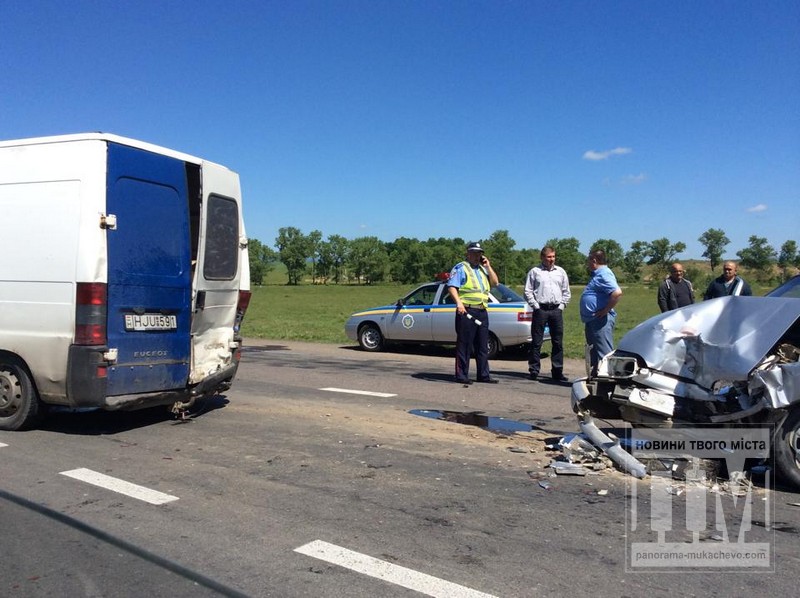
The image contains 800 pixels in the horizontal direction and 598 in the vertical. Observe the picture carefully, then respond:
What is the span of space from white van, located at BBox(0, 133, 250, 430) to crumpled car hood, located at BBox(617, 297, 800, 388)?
4.26 meters

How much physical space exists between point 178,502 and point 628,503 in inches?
121

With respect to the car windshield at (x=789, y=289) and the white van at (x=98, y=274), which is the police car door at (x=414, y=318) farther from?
the car windshield at (x=789, y=289)

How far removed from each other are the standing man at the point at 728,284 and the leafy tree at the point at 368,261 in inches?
5104

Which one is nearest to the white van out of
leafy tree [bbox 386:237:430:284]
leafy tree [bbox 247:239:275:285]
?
leafy tree [bbox 247:239:275:285]

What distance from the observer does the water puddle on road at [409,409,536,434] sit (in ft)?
22.6

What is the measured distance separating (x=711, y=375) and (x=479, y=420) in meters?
2.82

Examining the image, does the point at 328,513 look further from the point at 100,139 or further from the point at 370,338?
the point at 370,338

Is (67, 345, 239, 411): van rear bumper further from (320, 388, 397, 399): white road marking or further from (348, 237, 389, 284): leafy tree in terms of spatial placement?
(348, 237, 389, 284): leafy tree

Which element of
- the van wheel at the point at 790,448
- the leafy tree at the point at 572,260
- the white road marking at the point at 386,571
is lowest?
the white road marking at the point at 386,571

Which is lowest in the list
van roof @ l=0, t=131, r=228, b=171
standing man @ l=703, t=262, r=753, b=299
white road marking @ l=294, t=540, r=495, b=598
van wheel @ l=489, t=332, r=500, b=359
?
white road marking @ l=294, t=540, r=495, b=598

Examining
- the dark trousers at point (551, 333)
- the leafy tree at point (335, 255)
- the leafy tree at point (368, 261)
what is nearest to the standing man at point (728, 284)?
the dark trousers at point (551, 333)

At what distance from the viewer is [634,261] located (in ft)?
325

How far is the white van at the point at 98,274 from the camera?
230 inches

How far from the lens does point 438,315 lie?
13.8m
